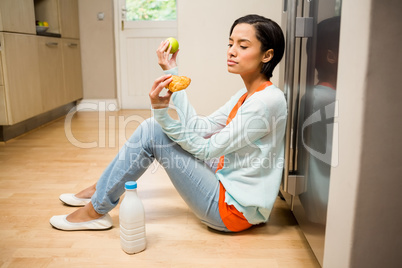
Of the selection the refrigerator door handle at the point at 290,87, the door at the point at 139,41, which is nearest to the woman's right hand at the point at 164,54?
the refrigerator door handle at the point at 290,87

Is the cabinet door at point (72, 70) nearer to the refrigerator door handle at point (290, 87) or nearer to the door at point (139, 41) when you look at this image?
the door at point (139, 41)

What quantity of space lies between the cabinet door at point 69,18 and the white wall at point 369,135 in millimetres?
3436

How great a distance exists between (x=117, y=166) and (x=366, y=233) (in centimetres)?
84

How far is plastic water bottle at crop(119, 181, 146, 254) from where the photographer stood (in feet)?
4.12

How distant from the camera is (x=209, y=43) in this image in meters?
1.87

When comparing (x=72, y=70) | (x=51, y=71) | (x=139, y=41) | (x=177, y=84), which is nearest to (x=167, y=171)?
(x=177, y=84)

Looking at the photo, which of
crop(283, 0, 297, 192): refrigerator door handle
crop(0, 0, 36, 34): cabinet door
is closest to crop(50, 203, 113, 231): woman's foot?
crop(283, 0, 297, 192): refrigerator door handle

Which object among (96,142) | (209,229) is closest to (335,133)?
(209,229)

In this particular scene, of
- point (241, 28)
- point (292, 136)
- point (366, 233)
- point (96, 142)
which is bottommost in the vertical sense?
point (96, 142)

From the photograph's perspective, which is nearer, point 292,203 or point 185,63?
point 292,203

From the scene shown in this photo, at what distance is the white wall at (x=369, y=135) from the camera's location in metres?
0.76

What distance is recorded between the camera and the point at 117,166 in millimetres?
1334

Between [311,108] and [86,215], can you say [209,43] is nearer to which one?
[311,108]

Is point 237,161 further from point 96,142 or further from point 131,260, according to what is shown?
point 96,142
